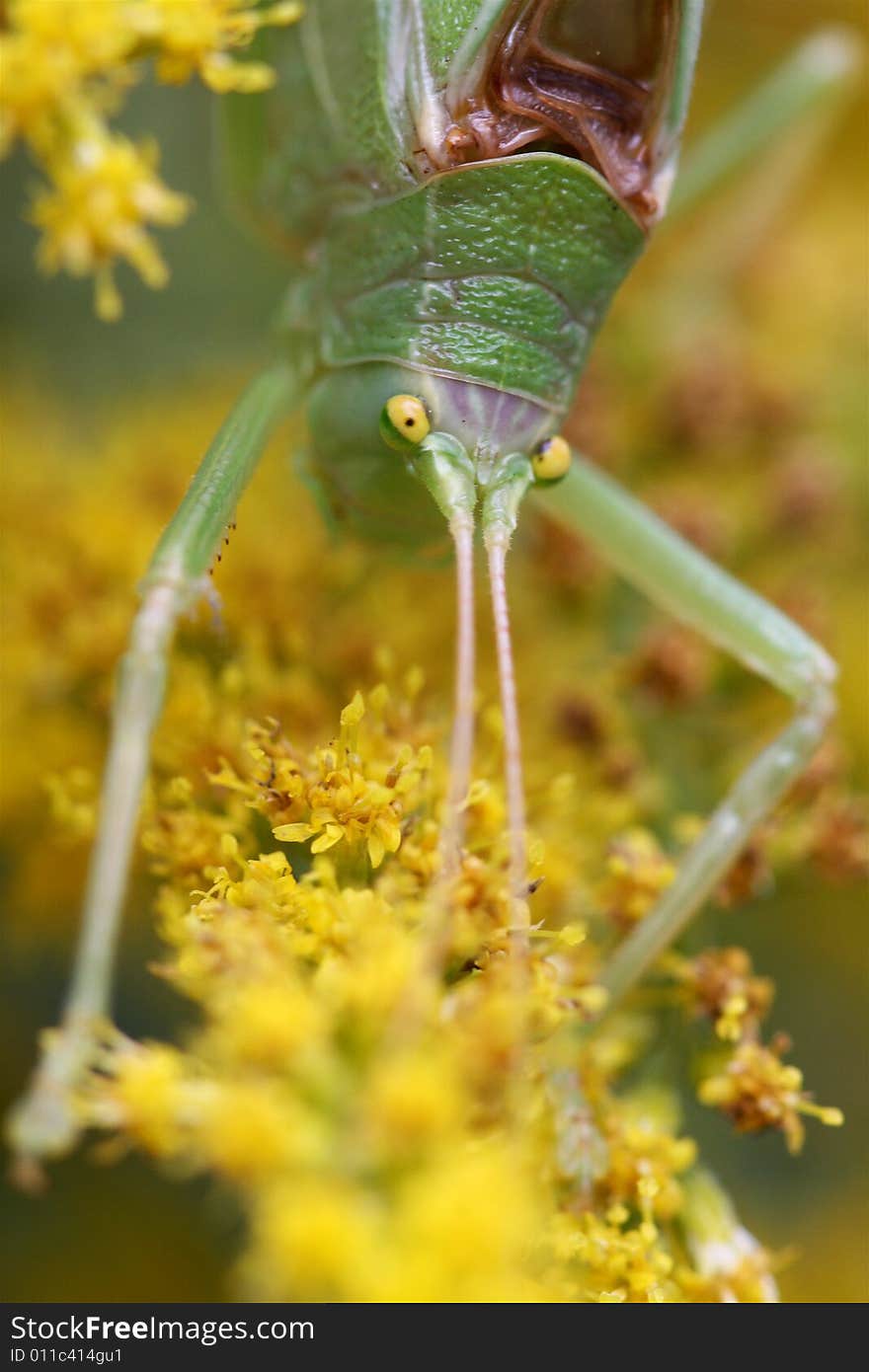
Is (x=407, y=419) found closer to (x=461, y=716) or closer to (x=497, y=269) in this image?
(x=497, y=269)

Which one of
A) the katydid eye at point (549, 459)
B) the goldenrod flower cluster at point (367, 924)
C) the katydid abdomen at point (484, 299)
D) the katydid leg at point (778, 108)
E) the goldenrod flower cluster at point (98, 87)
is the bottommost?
the goldenrod flower cluster at point (367, 924)

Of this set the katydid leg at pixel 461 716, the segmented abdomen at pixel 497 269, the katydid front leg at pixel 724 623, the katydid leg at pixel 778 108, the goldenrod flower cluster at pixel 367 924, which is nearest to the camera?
the goldenrod flower cluster at pixel 367 924

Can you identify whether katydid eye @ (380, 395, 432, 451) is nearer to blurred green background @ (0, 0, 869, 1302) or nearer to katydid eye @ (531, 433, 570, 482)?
katydid eye @ (531, 433, 570, 482)

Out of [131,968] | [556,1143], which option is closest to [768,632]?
[556,1143]

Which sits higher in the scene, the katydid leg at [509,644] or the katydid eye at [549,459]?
the katydid eye at [549,459]

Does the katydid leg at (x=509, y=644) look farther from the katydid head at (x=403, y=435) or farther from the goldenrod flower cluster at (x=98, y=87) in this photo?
the goldenrod flower cluster at (x=98, y=87)

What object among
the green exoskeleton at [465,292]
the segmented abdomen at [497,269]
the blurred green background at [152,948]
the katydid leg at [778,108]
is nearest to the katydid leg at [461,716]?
the green exoskeleton at [465,292]

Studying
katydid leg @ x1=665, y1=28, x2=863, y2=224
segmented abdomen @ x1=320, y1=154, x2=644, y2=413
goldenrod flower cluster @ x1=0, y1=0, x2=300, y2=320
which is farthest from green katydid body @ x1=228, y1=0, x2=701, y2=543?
katydid leg @ x1=665, y1=28, x2=863, y2=224
